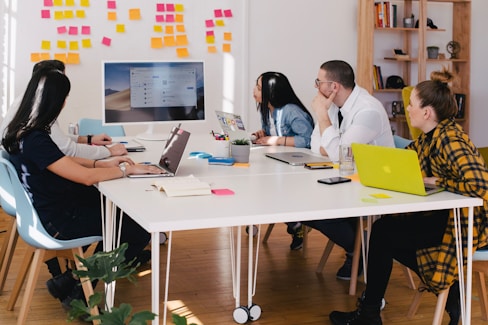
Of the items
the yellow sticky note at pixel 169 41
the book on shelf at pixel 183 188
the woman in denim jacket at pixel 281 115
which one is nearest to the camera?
the book on shelf at pixel 183 188

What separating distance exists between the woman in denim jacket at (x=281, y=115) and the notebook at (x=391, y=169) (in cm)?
147

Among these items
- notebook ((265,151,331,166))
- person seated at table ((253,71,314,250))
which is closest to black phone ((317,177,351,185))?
notebook ((265,151,331,166))

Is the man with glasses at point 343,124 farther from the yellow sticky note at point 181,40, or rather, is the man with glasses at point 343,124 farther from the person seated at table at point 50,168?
the yellow sticky note at point 181,40

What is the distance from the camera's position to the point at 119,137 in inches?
189

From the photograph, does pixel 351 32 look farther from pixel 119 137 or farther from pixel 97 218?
pixel 97 218

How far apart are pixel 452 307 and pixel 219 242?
195 cm

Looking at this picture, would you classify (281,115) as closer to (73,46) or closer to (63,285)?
(63,285)

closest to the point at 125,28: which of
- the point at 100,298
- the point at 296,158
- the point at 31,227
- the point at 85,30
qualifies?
the point at 85,30

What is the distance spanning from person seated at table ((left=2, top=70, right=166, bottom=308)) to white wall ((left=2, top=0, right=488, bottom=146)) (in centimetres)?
283

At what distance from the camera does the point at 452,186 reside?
269cm

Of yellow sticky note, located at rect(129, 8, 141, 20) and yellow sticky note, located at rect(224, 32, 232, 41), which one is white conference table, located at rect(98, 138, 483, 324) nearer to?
yellow sticky note, located at rect(129, 8, 141, 20)

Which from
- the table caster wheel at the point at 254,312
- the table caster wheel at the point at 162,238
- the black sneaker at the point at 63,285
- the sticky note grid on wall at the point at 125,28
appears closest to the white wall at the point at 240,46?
the sticky note grid on wall at the point at 125,28

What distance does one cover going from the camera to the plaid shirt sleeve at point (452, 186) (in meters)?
2.61

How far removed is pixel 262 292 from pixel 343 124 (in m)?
0.94
